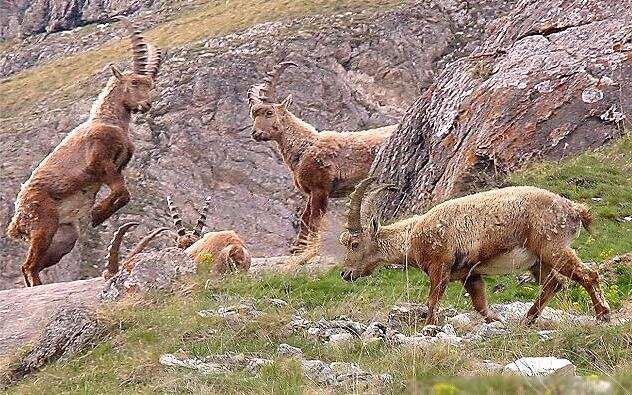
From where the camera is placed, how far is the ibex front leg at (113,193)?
14820 millimetres

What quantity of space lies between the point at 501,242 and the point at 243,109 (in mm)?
26594

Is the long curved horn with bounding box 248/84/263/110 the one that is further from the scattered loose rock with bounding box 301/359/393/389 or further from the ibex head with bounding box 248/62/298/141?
the scattered loose rock with bounding box 301/359/393/389

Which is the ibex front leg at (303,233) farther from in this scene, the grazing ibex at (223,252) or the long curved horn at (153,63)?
the long curved horn at (153,63)

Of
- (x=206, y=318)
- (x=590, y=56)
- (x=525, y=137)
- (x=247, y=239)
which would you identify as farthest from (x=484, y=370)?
(x=247, y=239)

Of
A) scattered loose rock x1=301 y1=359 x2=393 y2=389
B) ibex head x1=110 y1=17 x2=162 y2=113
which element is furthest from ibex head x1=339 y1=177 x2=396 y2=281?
ibex head x1=110 y1=17 x2=162 y2=113

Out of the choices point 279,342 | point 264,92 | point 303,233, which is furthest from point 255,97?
point 279,342

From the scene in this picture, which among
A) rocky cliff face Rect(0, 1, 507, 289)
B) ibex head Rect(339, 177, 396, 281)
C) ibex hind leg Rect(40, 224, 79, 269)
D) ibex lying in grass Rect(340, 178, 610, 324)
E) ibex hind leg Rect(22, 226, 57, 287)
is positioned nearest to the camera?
ibex lying in grass Rect(340, 178, 610, 324)

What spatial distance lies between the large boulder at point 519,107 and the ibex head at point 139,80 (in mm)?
3964

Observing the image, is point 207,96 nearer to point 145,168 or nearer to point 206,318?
point 145,168

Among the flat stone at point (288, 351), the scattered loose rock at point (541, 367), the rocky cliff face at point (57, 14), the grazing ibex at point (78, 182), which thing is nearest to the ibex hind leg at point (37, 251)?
the grazing ibex at point (78, 182)

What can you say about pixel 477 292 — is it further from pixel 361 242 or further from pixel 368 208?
pixel 368 208

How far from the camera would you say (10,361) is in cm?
983

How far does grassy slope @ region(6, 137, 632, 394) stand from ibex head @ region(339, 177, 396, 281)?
338mm

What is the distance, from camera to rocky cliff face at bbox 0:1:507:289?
99.6 ft
